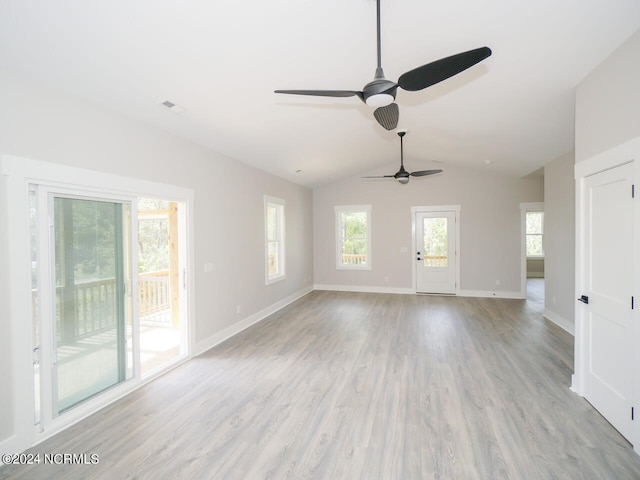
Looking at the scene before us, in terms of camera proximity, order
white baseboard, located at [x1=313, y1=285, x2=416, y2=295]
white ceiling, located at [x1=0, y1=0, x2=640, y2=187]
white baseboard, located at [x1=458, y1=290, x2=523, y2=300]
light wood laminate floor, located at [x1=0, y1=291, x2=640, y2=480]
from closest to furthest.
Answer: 1. white ceiling, located at [x1=0, y1=0, x2=640, y2=187]
2. light wood laminate floor, located at [x1=0, y1=291, x2=640, y2=480]
3. white baseboard, located at [x1=458, y1=290, x2=523, y2=300]
4. white baseboard, located at [x1=313, y1=285, x2=416, y2=295]

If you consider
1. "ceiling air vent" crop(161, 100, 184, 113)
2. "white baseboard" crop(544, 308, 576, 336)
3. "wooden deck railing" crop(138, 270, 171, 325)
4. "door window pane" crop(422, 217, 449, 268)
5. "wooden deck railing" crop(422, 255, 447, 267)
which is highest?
"ceiling air vent" crop(161, 100, 184, 113)

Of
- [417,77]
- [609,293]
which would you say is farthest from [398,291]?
[417,77]

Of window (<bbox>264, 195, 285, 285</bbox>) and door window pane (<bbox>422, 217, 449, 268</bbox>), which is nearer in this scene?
window (<bbox>264, 195, 285, 285</bbox>)

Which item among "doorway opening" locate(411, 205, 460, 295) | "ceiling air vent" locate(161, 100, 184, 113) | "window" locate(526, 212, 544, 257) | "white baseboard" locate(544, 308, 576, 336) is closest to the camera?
"ceiling air vent" locate(161, 100, 184, 113)

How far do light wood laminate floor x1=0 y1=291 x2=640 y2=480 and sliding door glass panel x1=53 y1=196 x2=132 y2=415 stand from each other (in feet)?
1.06

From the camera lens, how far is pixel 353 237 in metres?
8.32

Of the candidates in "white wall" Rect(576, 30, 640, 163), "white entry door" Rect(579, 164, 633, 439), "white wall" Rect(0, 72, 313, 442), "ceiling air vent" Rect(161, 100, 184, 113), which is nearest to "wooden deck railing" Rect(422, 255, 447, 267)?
"white wall" Rect(0, 72, 313, 442)

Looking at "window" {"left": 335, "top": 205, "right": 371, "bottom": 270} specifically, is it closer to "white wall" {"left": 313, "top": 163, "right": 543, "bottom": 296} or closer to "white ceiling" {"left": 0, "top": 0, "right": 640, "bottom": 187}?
"white wall" {"left": 313, "top": 163, "right": 543, "bottom": 296}

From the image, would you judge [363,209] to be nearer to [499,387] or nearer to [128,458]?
[499,387]

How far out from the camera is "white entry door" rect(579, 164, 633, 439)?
232 cm

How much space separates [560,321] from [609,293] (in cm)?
309

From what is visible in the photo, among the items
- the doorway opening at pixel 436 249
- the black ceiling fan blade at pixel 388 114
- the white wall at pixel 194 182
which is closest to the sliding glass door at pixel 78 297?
the white wall at pixel 194 182

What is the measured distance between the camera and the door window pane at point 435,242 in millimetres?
7684

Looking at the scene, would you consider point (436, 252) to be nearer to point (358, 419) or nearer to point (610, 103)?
point (610, 103)
